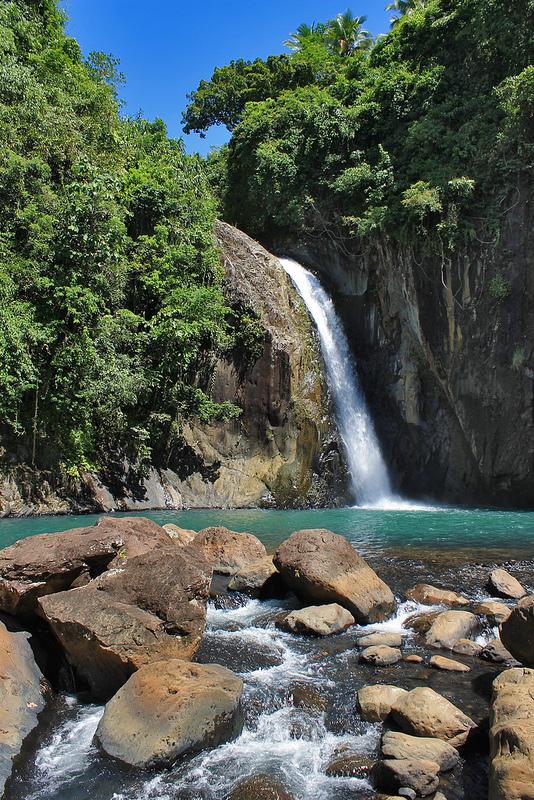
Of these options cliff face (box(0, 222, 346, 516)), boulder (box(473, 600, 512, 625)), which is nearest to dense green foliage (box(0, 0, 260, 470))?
cliff face (box(0, 222, 346, 516))

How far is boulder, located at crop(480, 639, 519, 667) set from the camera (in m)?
6.07

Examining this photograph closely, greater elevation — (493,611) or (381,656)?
(493,611)

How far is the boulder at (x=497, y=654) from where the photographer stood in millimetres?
6074

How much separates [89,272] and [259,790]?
1388 centimetres

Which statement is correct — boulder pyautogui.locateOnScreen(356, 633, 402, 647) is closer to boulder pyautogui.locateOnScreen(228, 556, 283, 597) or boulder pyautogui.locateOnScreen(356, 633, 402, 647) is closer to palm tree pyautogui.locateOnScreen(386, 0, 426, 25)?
boulder pyautogui.locateOnScreen(228, 556, 283, 597)

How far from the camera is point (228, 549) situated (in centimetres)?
991

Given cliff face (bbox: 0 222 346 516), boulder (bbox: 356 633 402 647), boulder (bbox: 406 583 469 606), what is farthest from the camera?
cliff face (bbox: 0 222 346 516)

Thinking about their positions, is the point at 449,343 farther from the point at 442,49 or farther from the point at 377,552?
the point at 442,49

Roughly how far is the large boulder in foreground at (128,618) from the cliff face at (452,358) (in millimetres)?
15400

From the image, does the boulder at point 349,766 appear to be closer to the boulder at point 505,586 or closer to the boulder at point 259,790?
the boulder at point 259,790

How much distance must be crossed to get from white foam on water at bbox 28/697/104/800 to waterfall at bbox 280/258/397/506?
15900 millimetres

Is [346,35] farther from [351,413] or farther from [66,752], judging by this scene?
[66,752]

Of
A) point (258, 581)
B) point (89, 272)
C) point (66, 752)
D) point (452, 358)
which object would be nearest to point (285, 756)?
Answer: point (66, 752)

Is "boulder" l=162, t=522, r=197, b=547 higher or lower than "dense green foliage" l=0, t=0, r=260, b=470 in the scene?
lower
